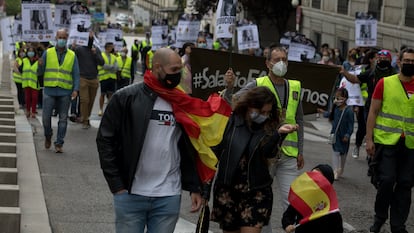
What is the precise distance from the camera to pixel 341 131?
12.7m

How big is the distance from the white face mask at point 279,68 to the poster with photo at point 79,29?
31.7 feet

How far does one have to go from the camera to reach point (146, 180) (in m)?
5.82

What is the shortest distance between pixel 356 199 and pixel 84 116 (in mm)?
7094

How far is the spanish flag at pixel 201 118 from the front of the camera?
5.82 meters

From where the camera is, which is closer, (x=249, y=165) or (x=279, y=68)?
(x=249, y=165)

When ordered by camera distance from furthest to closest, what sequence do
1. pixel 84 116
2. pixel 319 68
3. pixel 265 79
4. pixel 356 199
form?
1. pixel 84 116
2. pixel 356 199
3. pixel 319 68
4. pixel 265 79

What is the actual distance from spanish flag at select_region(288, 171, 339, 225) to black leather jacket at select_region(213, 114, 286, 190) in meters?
0.54

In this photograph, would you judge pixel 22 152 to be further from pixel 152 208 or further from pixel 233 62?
pixel 152 208

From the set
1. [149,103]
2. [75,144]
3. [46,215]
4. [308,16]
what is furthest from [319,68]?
[308,16]

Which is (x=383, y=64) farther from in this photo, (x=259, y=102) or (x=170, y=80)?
(x=170, y=80)

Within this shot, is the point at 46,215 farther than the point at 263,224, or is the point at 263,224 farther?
the point at 46,215

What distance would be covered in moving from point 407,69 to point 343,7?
25.2 metres

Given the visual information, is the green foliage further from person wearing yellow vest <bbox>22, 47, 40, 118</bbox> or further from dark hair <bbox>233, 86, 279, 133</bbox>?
dark hair <bbox>233, 86, 279, 133</bbox>

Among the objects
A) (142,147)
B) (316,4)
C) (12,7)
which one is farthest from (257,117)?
(12,7)
